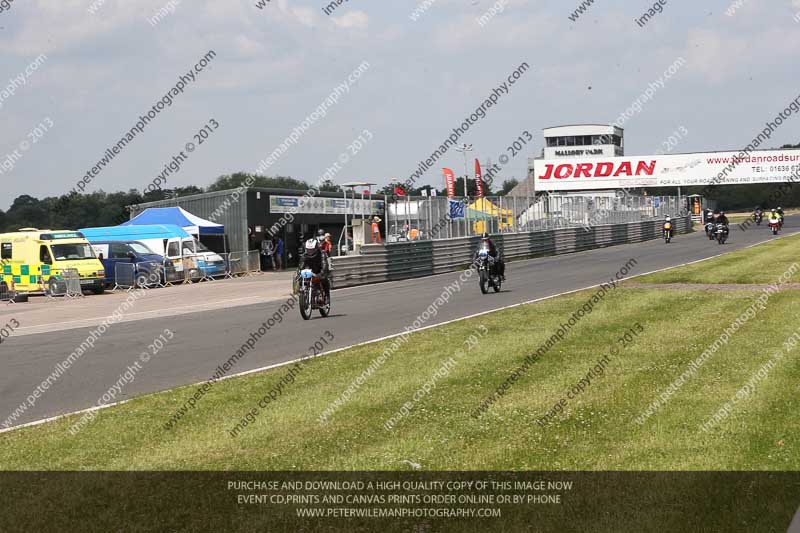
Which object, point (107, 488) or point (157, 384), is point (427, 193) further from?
point (107, 488)

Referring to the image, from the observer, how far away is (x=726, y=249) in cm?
3744

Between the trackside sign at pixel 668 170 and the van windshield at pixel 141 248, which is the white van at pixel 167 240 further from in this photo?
the trackside sign at pixel 668 170

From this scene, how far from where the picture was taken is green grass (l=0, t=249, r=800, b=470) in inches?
249

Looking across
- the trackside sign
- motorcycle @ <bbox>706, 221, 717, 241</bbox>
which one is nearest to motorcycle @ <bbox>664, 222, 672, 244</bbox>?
motorcycle @ <bbox>706, 221, 717, 241</bbox>

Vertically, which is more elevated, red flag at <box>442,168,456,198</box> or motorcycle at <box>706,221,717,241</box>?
red flag at <box>442,168,456,198</box>

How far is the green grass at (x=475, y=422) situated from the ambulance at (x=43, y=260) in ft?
72.9

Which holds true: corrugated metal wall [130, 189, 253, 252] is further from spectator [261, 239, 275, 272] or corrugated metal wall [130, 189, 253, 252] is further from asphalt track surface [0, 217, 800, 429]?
asphalt track surface [0, 217, 800, 429]

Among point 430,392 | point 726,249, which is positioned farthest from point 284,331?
point 726,249

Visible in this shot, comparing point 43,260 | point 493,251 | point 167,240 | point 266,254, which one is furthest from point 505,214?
point 43,260

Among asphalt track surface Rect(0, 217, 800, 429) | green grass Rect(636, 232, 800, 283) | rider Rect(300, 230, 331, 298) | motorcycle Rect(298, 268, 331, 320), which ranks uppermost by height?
rider Rect(300, 230, 331, 298)

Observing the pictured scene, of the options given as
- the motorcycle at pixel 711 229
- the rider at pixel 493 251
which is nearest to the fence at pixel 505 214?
the motorcycle at pixel 711 229

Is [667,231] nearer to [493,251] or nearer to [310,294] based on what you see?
[493,251]

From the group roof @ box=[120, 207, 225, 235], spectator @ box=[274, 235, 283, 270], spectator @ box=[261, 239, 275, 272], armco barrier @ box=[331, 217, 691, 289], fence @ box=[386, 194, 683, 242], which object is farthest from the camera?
spectator @ box=[274, 235, 283, 270]

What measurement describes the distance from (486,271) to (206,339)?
8976mm
